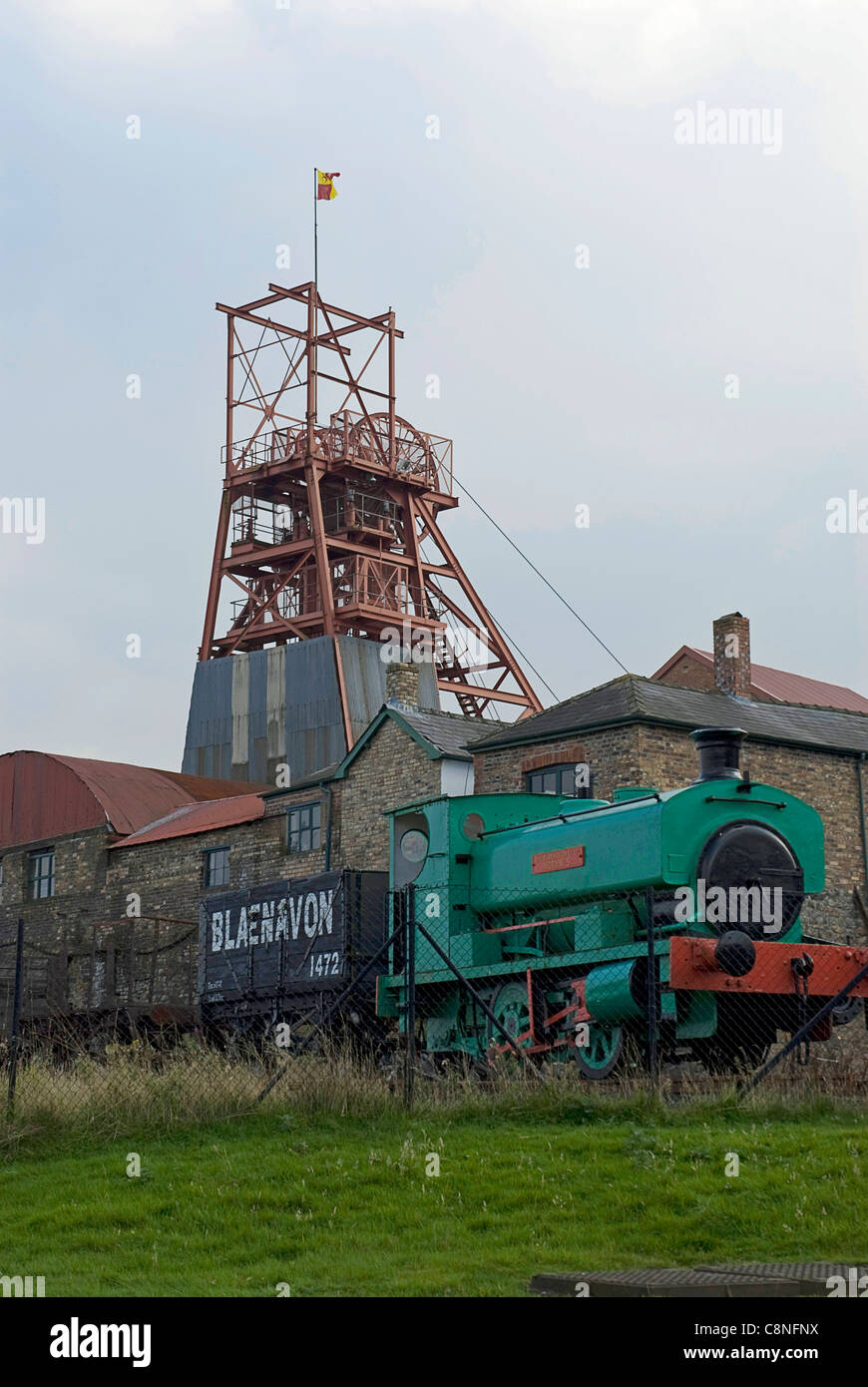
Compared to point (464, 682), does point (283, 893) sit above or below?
below

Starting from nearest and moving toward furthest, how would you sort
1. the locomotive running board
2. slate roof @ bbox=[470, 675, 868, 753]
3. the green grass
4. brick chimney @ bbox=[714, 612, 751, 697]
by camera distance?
1. the green grass
2. the locomotive running board
3. slate roof @ bbox=[470, 675, 868, 753]
4. brick chimney @ bbox=[714, 612, 751, 697]

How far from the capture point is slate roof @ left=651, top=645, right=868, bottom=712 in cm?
4325

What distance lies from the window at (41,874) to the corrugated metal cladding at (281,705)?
7858mm

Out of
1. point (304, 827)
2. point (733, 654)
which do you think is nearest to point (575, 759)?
point (733, 654)

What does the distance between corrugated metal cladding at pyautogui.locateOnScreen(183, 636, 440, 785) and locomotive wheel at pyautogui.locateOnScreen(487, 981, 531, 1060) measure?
26561 millimetres

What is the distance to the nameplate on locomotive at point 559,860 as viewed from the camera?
17594mm

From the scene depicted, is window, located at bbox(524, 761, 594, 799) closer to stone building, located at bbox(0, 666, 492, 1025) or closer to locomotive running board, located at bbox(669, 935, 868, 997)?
stone building, located at bbox(0, 666, 492, 1025)

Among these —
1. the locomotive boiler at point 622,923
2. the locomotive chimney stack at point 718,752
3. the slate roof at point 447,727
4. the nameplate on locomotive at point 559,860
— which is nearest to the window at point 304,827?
the slate roof at point 447,727

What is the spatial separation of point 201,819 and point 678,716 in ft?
45.5

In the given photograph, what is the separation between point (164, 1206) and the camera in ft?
35.7

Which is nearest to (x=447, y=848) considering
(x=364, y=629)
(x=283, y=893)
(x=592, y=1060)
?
(x=592, y=1060)

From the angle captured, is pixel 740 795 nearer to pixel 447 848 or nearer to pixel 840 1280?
pixel 447 848

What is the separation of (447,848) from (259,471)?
1333 inches

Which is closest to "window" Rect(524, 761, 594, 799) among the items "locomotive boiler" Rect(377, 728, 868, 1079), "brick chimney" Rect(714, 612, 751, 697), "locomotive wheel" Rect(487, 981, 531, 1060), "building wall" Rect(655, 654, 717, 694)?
"brick chimney" Rect(714, 612, 751, 697)
